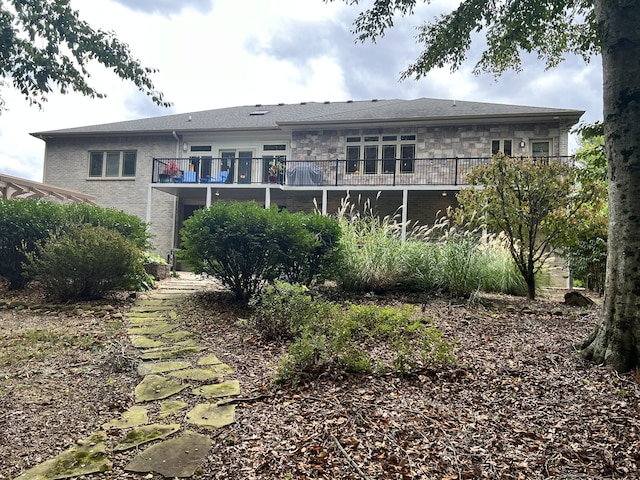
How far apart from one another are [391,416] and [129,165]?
54.6 feet

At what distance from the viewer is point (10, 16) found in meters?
5.48

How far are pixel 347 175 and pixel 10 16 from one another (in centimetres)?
1041

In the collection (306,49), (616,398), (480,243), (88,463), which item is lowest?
(88,463)

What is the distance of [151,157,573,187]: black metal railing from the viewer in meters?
13.8

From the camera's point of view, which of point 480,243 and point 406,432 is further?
point 480,243

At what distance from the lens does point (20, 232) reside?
21.8 ft

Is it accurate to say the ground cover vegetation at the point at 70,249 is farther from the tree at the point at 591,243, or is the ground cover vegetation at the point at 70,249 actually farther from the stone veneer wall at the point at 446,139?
the stone veneer wall at the point at 446,139

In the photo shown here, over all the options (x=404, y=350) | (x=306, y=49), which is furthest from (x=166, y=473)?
(x=306, y=49)

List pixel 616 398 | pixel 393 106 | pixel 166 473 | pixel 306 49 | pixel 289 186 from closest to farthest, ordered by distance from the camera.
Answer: pixel 166 473 → pixel 616 398 → pixel 306 49 → pixel 289 186 → pixel 393 106

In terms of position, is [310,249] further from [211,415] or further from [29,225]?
[29,225]

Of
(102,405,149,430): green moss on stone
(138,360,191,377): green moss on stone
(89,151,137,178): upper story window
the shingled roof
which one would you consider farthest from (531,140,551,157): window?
(89,151,137,178): upper story window

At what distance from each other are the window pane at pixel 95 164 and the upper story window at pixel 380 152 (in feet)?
33.1

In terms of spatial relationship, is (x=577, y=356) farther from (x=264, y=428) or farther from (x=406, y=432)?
(x=264, y=428)

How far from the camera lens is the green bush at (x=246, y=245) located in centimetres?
560
